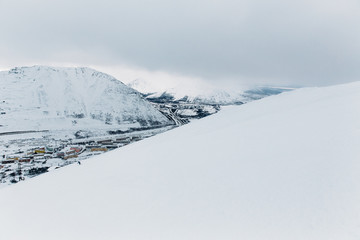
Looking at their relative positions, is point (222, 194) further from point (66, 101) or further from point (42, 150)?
point (66, 101)

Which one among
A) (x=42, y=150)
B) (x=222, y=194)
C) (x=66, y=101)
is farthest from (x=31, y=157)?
(x=66, y=101)

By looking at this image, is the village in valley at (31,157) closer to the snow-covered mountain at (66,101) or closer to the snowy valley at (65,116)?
the snowy valley at (65,116)

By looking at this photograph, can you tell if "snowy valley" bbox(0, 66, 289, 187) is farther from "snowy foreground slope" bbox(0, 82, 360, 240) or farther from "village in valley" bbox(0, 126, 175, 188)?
"snowy foreground slope" bbox(0, 82, 360, 240)

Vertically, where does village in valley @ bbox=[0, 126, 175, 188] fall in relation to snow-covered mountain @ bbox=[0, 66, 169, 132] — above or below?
below

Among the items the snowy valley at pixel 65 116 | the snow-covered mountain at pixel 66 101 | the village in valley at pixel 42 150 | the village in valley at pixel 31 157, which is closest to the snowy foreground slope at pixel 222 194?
the village in valley at pixel 42 150

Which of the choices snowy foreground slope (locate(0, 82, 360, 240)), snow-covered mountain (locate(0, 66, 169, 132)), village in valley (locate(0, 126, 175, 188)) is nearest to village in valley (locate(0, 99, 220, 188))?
village in valley (locate(0, 126, 175, 188))
